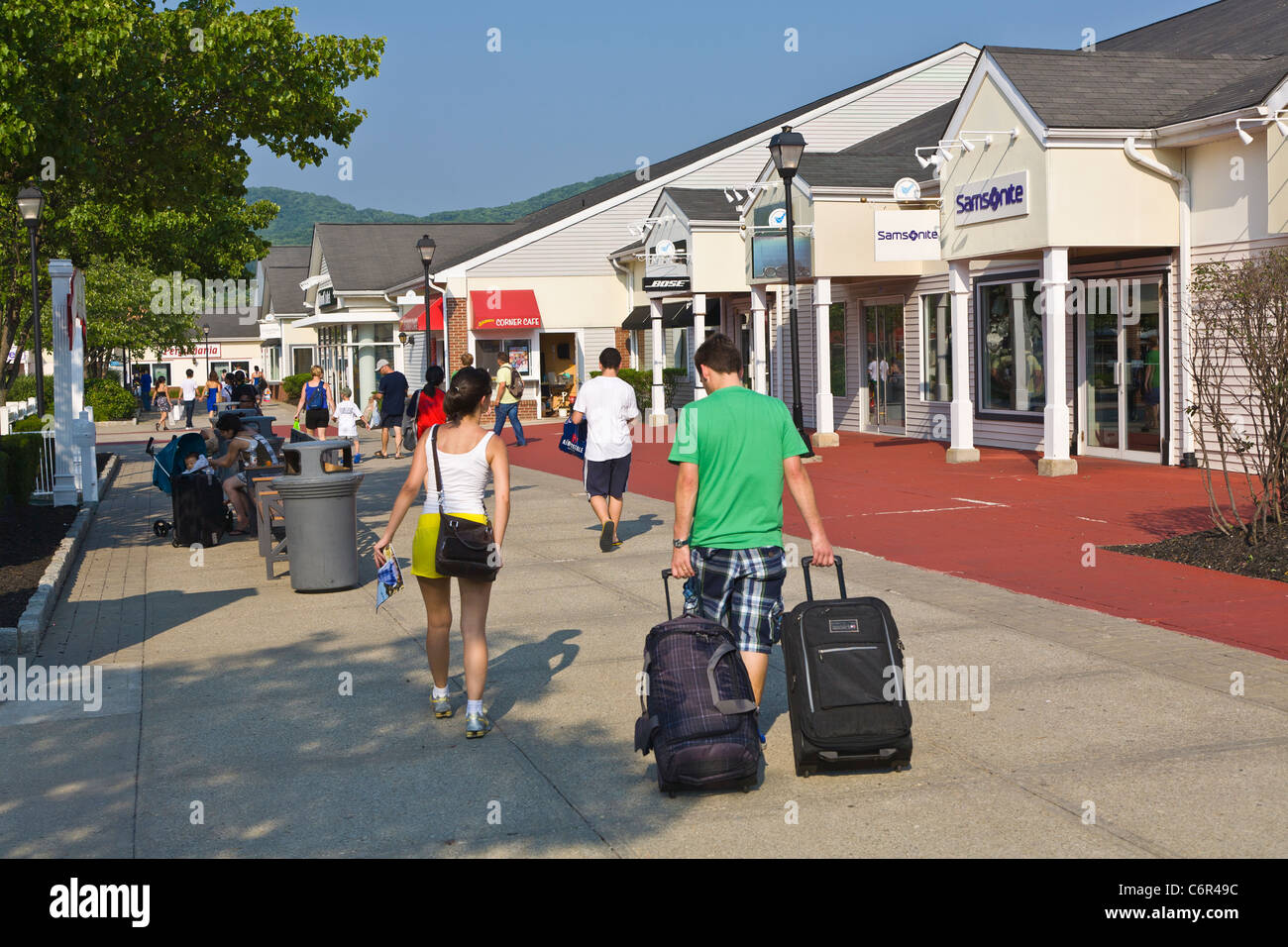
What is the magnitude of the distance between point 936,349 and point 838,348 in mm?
4107

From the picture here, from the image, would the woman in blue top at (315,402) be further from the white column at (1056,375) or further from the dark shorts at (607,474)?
the white column at (1056,375)

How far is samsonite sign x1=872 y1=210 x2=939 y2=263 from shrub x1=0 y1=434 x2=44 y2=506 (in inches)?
529

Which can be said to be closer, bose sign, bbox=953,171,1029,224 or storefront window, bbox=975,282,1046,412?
bose sign, bbox=953,171,1029,224

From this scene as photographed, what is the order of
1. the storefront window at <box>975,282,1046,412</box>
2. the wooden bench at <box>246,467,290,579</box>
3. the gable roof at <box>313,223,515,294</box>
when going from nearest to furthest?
the wooden bench at <box>246,467,290,579</box> < the storefront window at <box>975,282,1046,412</box> < the gable roof at <box>313,223,515,294</box>

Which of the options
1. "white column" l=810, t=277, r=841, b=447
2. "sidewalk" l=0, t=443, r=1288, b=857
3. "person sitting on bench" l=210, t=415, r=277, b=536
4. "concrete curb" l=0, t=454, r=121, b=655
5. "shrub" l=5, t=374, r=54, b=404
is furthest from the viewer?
"shrub" l=5, t=374, r=54, b=404

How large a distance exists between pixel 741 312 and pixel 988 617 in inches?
895

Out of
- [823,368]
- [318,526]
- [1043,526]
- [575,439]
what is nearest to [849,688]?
[318,526]

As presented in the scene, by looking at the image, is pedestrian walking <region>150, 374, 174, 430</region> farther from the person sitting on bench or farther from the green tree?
the person sitting on bench

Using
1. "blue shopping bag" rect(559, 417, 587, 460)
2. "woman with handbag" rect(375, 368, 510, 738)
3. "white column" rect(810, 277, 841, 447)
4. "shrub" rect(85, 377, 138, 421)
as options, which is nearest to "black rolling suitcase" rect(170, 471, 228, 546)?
"blue shopping bag" rect(559, 417, 587, 460)

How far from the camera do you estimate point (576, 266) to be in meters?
36.9

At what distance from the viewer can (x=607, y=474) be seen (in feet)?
40.4

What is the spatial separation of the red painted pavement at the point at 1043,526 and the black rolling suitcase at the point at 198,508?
18.4ft

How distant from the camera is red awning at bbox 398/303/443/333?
37156mm

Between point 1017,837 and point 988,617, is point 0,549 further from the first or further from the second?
point 1017,837
